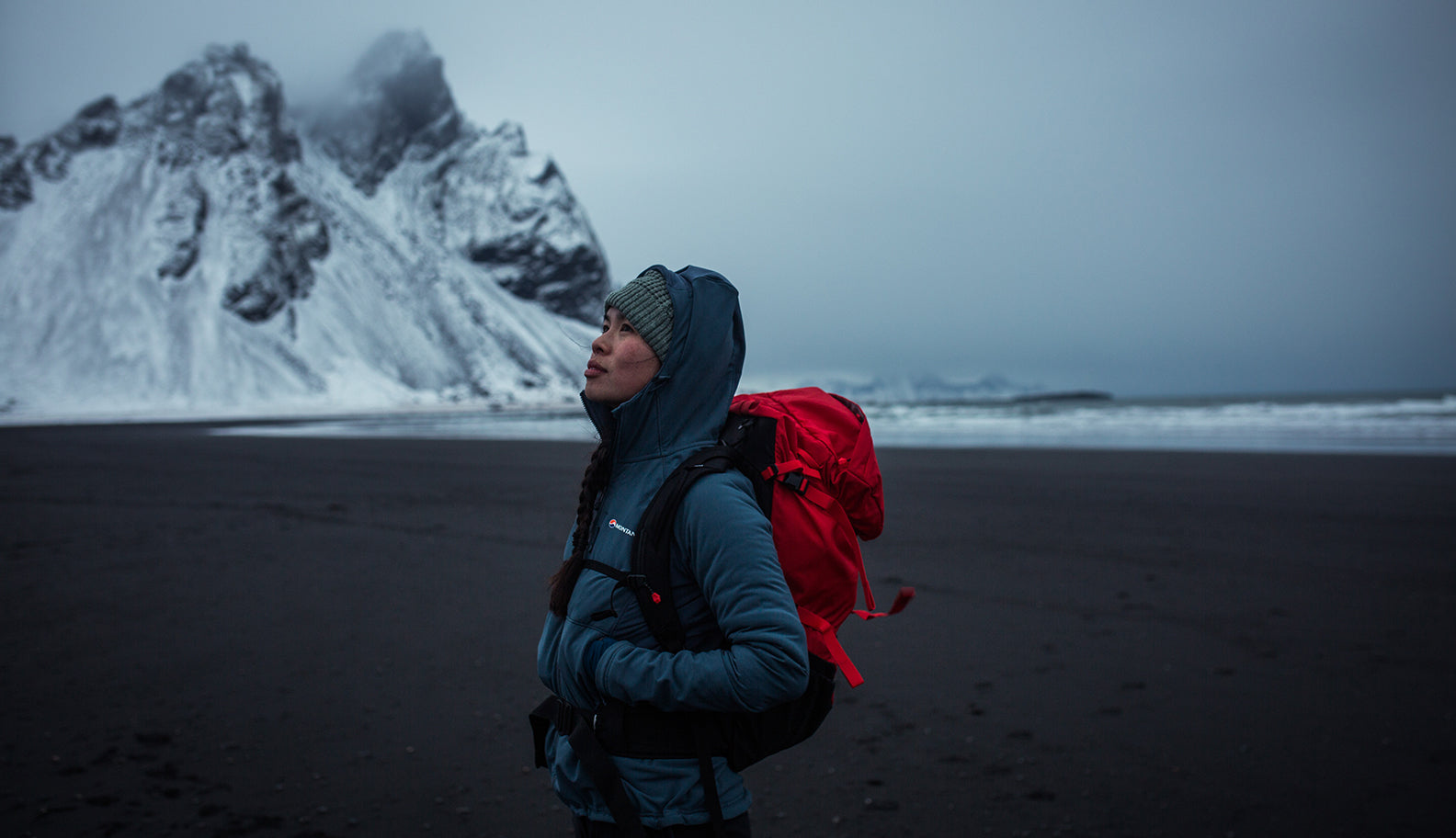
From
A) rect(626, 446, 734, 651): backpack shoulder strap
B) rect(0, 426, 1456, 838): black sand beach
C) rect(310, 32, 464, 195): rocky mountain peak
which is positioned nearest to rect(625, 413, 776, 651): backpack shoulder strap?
rect(626, 446, 734, 651): backpack shoulder strap

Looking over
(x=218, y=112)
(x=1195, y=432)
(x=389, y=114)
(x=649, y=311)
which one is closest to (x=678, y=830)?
(x=649, y=311)

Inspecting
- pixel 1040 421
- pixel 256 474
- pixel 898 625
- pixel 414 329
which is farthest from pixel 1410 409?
pixel 414 329

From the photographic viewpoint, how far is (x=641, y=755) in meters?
1.48

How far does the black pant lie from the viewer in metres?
1.49

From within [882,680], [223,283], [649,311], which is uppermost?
[223,283]

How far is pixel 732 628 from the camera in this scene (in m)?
1.35

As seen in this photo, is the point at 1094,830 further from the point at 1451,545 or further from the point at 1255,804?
the point at 1451,545

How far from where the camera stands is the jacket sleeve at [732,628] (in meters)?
1.32

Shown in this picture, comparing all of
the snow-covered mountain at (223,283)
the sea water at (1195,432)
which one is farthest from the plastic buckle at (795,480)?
the snow-covered mountain at (223,283)

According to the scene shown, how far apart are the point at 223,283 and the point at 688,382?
80.0 m

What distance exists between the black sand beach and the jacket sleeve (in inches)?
70.3

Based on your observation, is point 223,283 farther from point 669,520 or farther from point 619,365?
point 669,520

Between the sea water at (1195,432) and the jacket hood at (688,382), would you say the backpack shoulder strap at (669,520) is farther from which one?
the sea water at (1195,432)

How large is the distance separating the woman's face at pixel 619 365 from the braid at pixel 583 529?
0.35ft
